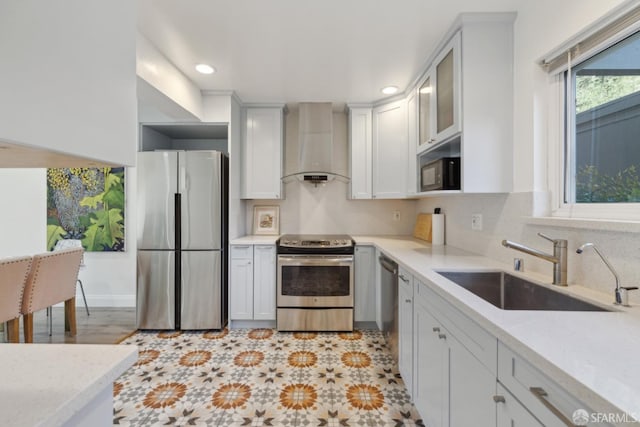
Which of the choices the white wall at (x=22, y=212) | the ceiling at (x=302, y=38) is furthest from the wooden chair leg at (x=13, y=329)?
the ceiling at (x=302, y=38)

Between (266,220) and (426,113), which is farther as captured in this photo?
(266,220)

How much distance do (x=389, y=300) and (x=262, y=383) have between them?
111cm

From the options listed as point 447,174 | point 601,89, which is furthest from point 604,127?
point 447,174

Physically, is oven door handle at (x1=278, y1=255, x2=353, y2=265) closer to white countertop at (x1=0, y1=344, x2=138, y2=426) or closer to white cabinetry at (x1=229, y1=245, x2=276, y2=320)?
white cabinetry at (x1=229, y1=245, x2=276, y2=320)

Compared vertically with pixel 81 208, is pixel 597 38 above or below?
above

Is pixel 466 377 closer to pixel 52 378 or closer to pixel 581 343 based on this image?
pixel 581 343

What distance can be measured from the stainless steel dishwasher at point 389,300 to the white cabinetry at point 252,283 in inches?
42.1

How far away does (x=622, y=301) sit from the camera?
3.33 feet

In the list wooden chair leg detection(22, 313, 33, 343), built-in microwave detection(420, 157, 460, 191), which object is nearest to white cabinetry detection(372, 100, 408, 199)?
built-in microwave detection(420, 157, 460, 191)

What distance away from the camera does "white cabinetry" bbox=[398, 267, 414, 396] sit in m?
1.75

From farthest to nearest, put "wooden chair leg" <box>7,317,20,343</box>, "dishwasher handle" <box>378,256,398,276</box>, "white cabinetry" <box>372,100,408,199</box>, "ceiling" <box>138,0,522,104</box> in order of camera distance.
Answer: "white cabinetry" <box>372,100,408,199</box>
"wooden chair leg" <box>7,317,20,343</box>
"dishwasher handle" <box>378,256,398,276</box>
"ceiling" <box>138,0,522,104</box>

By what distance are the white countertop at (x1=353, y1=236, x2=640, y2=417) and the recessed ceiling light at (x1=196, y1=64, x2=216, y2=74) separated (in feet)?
7.71

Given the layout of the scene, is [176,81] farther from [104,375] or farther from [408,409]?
[408,409]

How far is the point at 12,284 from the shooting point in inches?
86.4
